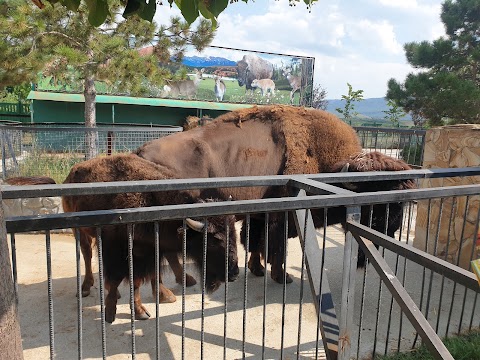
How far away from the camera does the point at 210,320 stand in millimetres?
3959

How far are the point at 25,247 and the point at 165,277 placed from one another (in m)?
2.24

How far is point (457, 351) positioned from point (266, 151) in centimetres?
273

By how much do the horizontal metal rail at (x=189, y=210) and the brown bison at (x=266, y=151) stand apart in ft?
7.06

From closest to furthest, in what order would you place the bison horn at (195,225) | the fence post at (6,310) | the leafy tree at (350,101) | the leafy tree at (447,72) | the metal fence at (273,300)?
the fence post at (6,310) → the metal fence at (273,300) → the bison horn at (195,225) → the leafy tree at (447,72) → the leafy tree at (350,101)

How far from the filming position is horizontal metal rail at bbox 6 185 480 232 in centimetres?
159

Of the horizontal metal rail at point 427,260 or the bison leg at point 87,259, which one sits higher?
the horizontal metal rail at point 427,260

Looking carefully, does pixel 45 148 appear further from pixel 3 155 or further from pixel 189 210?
pixel 189 210

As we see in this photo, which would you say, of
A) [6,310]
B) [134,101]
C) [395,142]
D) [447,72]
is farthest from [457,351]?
[134,101]

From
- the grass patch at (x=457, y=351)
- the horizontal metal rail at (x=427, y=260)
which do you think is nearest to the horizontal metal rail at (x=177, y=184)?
the horizontal metal rail at (x=427, y=260)

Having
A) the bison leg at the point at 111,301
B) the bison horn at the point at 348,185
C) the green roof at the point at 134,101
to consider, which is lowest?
the bison leg at the point at 111,301

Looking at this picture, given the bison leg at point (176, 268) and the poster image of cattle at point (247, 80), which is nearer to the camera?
the bison leg at point (176, 268)

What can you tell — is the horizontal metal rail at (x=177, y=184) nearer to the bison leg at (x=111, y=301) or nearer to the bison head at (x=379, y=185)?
the bison head at (x=379, y=185)

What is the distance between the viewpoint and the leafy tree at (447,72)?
15.3m

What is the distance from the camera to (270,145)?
15.6 ft
